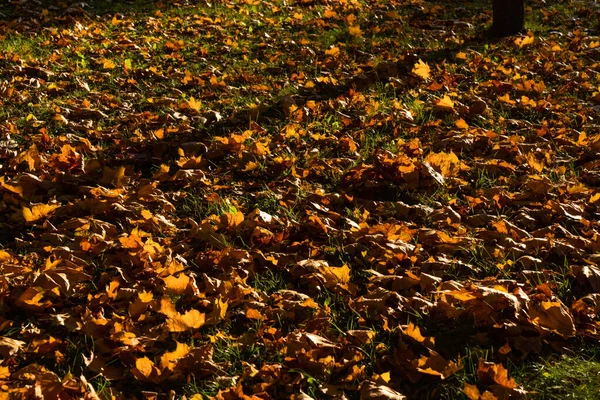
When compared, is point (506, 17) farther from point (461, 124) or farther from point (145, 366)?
point (145, 366)

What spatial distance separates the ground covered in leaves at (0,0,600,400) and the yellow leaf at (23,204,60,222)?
5cm

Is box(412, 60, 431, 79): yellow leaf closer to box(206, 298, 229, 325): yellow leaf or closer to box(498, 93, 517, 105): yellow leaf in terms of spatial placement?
box(498, 93, 517, 105): yellow leaf

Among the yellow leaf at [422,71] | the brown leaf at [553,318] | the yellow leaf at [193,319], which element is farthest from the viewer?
the yellow leaf at [422,71]

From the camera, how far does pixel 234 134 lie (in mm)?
4473

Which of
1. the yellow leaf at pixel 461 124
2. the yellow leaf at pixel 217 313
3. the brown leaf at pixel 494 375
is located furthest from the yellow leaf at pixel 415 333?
the yellow leaf at pixel 461 124

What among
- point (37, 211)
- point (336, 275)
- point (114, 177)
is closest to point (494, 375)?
point (336, 275)

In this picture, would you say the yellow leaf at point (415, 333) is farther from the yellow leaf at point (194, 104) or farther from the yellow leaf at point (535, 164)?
the yellow leaf at point (194, 104)

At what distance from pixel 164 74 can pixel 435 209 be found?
344 cm

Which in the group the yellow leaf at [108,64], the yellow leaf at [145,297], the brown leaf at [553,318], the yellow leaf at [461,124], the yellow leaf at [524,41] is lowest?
the yellow leaf at [145,297]

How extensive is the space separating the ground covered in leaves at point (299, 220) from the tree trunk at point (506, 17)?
35 cm

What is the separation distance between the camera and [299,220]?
11.4 feet

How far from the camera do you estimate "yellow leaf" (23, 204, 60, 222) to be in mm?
3324

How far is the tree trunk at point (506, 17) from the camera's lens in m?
6.91

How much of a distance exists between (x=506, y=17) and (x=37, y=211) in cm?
567
